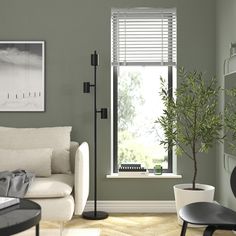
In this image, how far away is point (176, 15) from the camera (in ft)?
13.2

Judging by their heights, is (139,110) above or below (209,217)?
above

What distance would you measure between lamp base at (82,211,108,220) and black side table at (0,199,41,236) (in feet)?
4.81

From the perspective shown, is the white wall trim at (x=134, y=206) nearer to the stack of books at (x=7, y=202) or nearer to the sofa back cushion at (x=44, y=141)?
the sofa back cushion at (x=44, y=141)

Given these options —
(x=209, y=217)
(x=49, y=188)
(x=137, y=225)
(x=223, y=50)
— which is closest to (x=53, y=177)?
(x=49, y=188)

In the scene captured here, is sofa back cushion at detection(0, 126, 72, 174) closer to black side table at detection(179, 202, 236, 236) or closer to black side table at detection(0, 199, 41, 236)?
black side table at detection(0, 199, 41, 236)

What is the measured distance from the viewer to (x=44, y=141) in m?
3.63

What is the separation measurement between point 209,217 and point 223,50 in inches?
79.6

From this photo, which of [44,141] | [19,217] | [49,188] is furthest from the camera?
[44,141]

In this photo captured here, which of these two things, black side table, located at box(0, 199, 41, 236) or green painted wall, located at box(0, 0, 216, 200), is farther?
green painted wall, located at box(0, 0, 216, 200)

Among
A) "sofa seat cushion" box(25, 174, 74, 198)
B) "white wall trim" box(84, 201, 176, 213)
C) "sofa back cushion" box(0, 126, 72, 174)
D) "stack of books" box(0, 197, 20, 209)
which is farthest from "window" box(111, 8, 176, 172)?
"stack of books" box(0, 197, 20, 209)

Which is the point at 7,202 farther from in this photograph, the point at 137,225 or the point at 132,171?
the point at 132,171

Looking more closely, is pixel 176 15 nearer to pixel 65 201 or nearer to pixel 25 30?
pixel 25 30

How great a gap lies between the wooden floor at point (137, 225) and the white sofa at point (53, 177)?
35 centimetres

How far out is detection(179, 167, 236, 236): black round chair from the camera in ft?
7.04
